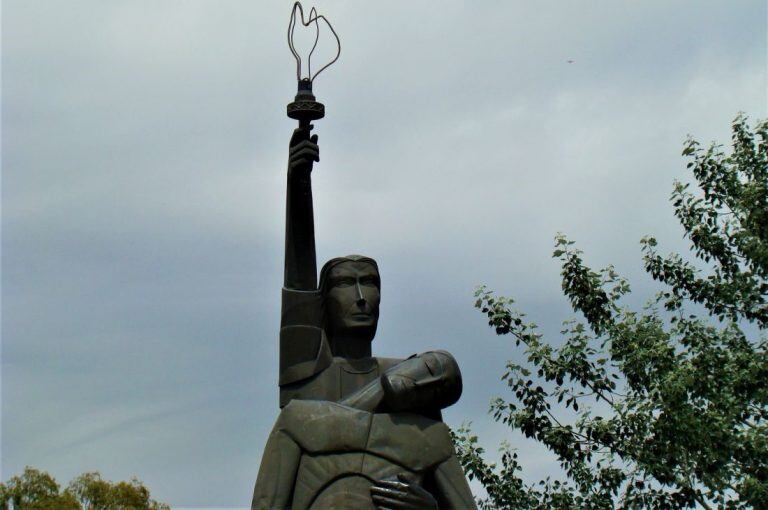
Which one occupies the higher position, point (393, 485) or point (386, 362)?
point (386, 362)

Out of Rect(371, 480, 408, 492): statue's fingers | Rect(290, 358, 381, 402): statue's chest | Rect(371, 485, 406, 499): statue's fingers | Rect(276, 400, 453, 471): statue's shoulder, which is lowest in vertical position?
Rect(371, 485, 406, 499): statue's fingers

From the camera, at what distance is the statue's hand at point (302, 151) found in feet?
28.3

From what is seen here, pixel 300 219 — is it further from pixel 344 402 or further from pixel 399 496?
pixel 399 496

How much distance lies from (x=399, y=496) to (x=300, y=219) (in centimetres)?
231

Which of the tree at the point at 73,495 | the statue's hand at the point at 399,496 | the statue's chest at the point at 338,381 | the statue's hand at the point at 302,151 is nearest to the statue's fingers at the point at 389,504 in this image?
the statue's hand at the point at 399,496

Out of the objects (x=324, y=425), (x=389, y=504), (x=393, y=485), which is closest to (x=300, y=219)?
(x=324, y=425)

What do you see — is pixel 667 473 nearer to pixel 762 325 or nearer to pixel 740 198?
pixel 762 325

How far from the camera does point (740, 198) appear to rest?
14609 mm

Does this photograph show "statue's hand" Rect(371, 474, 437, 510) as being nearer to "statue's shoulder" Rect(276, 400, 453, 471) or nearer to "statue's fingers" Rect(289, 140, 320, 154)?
"statue's shoulder" Rect(276, 400, 453, 471)

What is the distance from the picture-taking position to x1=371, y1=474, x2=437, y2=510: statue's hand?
7809 mm

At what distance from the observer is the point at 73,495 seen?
26.9 meters

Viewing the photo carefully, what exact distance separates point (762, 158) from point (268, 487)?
30.9 ft

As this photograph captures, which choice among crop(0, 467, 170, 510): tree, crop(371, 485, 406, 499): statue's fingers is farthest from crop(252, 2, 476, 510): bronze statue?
crop(0, 467, 170, 510): tree

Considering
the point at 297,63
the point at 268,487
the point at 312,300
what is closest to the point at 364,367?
the point at 312,300
